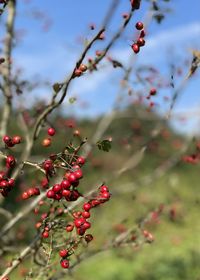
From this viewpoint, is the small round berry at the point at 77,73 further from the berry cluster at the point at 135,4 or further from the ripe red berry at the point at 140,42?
the berry cluster at the point at 135,4

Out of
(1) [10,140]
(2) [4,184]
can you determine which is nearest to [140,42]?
(1) [10,140]

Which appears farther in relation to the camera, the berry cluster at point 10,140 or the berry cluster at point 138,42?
the berry cluster at point 138,42

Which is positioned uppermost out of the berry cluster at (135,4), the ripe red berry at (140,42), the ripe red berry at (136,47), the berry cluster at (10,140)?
the berry cluster at (135,4)

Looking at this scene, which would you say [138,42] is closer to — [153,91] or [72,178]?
[72,178]

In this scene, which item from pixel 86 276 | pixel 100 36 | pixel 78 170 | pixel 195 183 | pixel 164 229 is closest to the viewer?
pixel 78 170

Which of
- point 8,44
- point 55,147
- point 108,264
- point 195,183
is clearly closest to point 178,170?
point 195,183

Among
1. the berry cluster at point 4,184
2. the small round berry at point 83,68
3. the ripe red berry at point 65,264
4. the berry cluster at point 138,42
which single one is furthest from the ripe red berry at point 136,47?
the ripe red berry at point 65,264

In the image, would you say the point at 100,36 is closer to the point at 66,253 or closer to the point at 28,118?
the point at 66,253

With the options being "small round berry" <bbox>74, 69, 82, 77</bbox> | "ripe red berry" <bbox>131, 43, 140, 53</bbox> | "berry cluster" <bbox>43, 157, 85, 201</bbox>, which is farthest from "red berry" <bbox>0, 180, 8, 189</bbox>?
"ripe red berry" <bbox>131, 43, 140, 53</bbox>

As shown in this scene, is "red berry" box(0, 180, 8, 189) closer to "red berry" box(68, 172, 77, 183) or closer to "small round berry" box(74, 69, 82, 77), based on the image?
"red berry" box(68, 172, 77, 183)

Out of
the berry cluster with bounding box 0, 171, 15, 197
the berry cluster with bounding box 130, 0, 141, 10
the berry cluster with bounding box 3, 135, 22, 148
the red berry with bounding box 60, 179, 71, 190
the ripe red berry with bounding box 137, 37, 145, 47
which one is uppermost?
the berry cluster with bounding box 130, 0, 141, 10

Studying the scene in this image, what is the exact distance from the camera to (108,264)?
14141mm

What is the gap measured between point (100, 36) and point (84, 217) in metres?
1.44

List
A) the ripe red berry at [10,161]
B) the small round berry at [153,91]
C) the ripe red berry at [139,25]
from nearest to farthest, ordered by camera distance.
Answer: the ripe red berry at [10,161]
the ripe red berry at [139,25]
the small round berry at [153,91]
